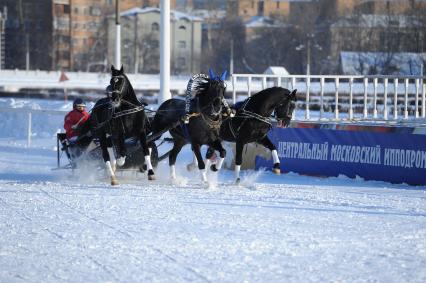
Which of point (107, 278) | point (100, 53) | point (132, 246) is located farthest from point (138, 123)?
point (100, 53)

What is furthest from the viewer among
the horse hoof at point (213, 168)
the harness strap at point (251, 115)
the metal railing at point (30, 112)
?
the metal railing at point (30, 112)

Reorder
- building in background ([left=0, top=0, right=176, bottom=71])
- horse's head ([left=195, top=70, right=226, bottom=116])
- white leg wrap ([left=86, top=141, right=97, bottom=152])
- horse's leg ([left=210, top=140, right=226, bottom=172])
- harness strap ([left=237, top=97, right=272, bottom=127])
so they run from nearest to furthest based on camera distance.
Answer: horse's head ([left=195, top=70, right=226, bottom=116]), horse's leg ([left=210, top=140, right=226, bottom=172]), harness strap ([left=237, top=97, right=272, bottom=127]), white leg wrap ([left=86, top=141, right=97, bottom=152]), building in background ([left=0, top=0, right=176, bottom=71])

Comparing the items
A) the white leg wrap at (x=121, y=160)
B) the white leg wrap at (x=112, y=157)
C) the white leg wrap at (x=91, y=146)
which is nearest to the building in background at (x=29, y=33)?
the white leg wrap at (x=91, y=146)

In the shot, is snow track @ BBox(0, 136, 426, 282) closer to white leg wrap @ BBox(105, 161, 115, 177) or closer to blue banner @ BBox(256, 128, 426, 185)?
white leg wrap @ BBox(105, 161, 115, 177)

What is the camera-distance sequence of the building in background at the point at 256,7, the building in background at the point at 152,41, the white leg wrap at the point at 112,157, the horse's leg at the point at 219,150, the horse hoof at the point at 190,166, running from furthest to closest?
the building in background at the point at 256,7 → the building in background at the point at 152,41 → the horse hoof at the point at 190,166 → the white leg wrap at the point at 112,157 → the horse's leg at the point at 219,150

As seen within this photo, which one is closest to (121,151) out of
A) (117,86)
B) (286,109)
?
(117,86)

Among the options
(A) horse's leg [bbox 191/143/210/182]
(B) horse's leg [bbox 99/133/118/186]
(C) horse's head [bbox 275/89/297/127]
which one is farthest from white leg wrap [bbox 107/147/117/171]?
(C) horse's head [bbox 275/89/297/127]

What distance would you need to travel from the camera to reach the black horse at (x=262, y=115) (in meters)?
16.4

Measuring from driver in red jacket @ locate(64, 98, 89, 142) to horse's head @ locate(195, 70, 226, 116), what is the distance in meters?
2.75

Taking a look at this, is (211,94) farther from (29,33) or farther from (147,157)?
(29,33)

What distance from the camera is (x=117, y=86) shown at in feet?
53.3

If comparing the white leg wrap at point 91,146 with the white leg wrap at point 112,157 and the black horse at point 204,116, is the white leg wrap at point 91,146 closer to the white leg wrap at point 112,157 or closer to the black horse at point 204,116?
the white leg wrap at point 112,157

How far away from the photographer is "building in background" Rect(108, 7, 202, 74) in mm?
100688

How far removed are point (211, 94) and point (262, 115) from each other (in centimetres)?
108
